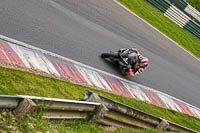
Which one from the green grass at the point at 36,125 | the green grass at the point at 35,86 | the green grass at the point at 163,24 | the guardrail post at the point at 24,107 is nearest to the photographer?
the green grass at the point at 36,125

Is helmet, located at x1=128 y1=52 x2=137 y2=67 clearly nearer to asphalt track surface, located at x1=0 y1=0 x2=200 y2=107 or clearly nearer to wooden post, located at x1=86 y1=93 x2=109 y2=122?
asphalt track surface, located at x1=0 y1=0 x2=200 y2=107

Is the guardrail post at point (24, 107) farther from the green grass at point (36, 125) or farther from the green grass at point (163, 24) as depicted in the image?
the green grass at point (163, 24)

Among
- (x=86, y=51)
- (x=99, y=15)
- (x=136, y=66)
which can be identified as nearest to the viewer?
(x=86, y=51)

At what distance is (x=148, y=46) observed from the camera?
1573cm

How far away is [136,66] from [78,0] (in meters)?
3.58

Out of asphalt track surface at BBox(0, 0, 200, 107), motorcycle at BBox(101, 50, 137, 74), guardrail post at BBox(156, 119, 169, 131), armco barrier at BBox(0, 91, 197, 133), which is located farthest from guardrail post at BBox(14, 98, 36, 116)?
motorcycle at BBox(101, 50, 137, 74)

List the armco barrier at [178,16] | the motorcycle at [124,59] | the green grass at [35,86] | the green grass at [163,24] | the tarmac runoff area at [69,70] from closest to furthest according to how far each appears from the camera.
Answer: the green grass at [35,86] → the tarmac runoff area at [69,70] → the motorcycle at [124,59] → the green grass at [163,24] → the armco barrier at [178,16]

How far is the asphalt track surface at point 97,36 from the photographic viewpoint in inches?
347

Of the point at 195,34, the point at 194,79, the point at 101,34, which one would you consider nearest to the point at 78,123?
the point at 101,34

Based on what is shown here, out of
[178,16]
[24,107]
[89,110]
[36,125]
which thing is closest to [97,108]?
[89,110]

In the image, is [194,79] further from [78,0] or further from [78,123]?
[78,123]

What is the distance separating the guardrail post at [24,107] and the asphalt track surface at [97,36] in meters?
3.35

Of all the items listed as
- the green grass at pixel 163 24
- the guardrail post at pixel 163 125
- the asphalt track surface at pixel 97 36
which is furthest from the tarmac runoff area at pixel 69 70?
the green grass at pixel 163 24

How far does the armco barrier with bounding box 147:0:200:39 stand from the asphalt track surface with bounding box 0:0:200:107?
4.19 m
